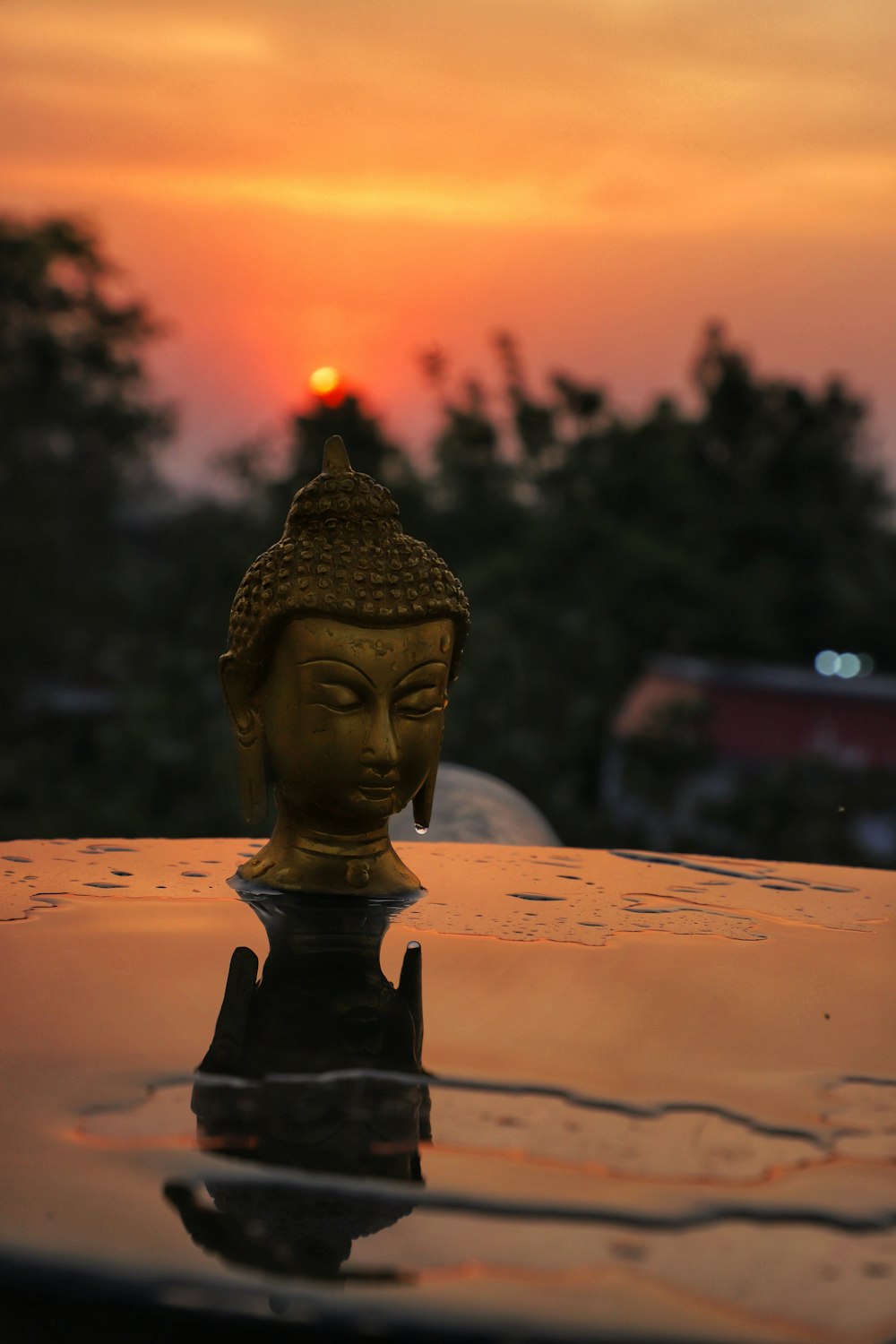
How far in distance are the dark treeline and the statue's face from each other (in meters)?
7.36

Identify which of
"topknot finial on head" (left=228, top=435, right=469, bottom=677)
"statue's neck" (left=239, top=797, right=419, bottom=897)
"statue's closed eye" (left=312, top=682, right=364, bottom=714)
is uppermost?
"topknot finial on head" (left=228, top=435, right=469, bottom=677)

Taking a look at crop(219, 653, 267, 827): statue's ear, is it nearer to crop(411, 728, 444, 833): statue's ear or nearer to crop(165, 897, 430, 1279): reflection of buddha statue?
crop(411, 728, 444, 833): statue's ear

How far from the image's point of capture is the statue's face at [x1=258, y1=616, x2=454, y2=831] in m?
2.63

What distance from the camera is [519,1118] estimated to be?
5.71 ft

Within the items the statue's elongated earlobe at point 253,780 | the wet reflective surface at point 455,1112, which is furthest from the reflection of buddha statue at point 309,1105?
the statue's elongated earlobe at point 253,780

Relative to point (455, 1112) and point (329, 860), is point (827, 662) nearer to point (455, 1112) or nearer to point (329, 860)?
point (329, 860)

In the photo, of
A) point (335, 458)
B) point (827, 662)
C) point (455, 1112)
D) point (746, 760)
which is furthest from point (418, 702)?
point (827, 662)

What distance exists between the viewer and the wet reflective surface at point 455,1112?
1.36 metres

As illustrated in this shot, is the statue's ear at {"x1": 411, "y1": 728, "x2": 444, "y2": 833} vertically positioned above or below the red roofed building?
above

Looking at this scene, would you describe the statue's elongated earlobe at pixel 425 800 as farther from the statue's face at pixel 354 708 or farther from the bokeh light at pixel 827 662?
the bokeh light at pixel 827 662

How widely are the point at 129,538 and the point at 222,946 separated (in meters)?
10.3

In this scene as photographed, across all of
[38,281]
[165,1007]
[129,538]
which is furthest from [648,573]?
[165,1007]

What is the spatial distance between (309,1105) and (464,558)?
9.93m

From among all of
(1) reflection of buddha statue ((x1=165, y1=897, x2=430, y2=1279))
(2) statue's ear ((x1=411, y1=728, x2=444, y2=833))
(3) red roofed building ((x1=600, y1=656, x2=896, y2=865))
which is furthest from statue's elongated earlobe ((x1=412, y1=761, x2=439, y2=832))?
(3) red roofed building ((x1=600, y1=656, x2=896, y2=865))
